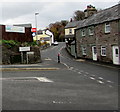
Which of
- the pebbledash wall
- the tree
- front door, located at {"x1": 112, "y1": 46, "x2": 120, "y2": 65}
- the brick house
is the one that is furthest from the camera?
the tree

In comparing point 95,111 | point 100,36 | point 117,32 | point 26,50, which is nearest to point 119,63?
point 117,32

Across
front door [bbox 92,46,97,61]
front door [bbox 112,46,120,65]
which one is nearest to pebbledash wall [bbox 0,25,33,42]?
front door [bbox 92,46,97,61]

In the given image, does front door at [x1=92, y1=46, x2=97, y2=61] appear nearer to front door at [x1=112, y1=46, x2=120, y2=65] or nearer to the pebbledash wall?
front door at [x1=112, y1=46, x2=120, y2=65]

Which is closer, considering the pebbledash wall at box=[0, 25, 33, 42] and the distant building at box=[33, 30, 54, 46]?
the pebbledash wall at box=[0, 25, 33, 42]

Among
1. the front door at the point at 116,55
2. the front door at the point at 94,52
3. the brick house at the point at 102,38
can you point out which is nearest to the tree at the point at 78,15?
the brick house at the point at 102,38

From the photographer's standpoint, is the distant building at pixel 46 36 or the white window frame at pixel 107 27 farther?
the distant building at pixel 46 36

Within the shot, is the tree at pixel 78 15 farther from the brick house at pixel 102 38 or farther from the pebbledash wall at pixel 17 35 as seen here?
the pebbledash wall at pixel 17 35

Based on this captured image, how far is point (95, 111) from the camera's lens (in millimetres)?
5922

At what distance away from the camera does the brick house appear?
19.4 metres

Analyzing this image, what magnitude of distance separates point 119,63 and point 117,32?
10.7ft

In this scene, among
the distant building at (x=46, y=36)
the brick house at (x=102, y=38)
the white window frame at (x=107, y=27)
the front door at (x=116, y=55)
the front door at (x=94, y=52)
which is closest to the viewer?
the front door at (x=116, y=55)

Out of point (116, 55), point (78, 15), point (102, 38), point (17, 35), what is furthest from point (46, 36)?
point (116, 55)

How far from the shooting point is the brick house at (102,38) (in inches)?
765

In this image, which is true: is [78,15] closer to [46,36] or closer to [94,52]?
[46,36]
